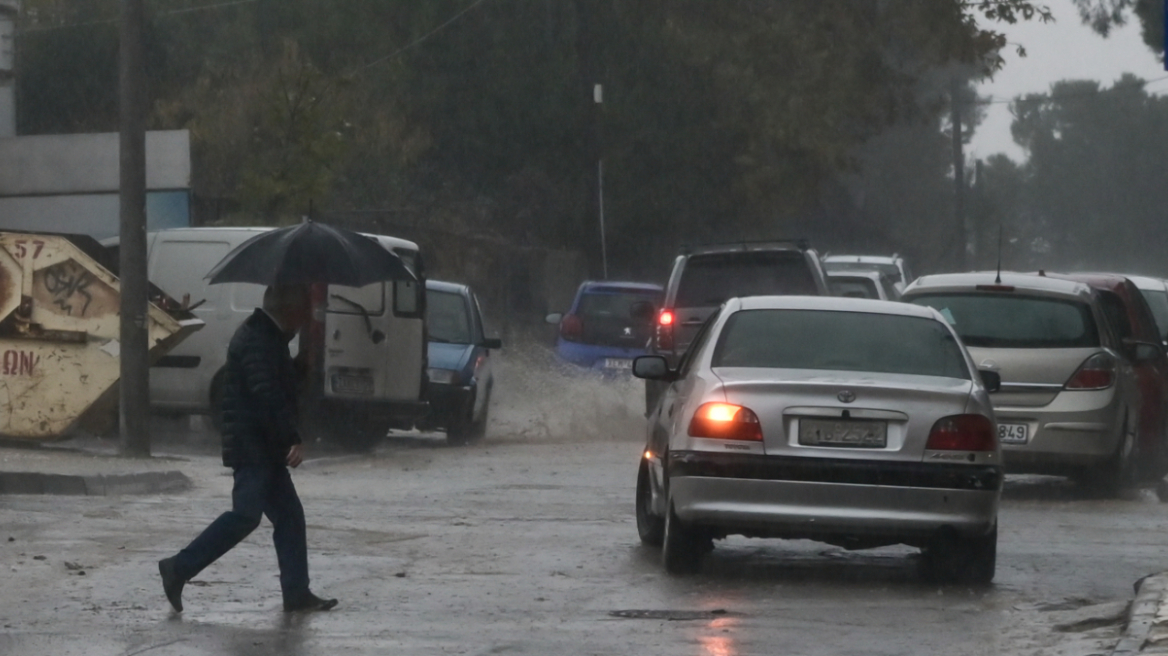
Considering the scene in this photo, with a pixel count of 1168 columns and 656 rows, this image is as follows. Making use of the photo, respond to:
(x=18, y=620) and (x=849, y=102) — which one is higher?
(x=849, y=102)

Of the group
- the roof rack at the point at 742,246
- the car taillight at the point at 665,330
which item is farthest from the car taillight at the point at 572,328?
the car taillight at the point at 665,330

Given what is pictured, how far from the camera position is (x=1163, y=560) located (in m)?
11.3

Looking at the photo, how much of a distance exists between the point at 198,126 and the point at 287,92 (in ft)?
16.2

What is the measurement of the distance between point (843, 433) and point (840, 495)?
0.98ft

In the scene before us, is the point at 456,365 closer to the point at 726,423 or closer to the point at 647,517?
the point at 647,517

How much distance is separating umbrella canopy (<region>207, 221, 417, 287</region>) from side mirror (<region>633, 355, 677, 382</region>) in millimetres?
1613

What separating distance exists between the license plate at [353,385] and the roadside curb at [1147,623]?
10.5m

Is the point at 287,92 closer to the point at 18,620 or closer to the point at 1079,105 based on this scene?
the point at 18,620

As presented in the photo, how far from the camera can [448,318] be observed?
884 inches

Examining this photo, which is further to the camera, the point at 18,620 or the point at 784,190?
the point at 784,190

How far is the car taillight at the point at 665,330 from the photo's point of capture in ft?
61.6

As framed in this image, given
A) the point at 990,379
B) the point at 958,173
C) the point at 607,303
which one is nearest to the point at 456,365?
the point at 607,303

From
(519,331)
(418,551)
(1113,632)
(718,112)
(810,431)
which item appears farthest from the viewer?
(718,112)

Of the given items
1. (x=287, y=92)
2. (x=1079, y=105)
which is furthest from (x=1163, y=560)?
(x=1079, y=105)
